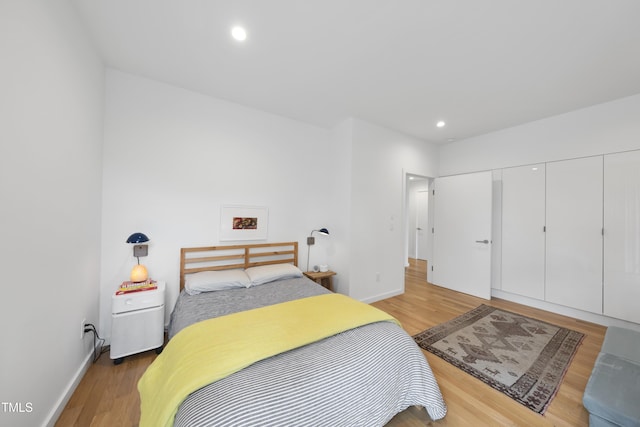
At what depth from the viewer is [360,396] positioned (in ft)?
3.91

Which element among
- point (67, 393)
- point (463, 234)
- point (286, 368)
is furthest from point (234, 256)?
point (463, 234)

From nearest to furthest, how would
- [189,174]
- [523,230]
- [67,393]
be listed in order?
1. [67,393]
2. [189,174]
3. [523,230]

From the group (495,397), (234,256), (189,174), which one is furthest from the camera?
(234,256)

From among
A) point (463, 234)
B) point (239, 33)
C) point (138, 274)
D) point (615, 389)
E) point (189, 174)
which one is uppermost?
point (239, 33)

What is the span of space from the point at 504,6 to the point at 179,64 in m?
2.76

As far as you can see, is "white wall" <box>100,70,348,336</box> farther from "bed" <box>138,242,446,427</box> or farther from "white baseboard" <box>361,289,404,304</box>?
"bed" <box>138,242,446,427</box>

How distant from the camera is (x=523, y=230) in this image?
348cm

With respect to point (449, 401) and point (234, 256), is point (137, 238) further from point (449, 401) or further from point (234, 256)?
point (449, 401)

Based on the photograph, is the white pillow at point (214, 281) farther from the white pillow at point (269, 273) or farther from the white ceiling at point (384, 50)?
the white ceiling at point (384, 50)

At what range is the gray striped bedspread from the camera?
96cm

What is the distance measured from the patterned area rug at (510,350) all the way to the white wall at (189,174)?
1423mm

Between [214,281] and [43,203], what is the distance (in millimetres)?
1386

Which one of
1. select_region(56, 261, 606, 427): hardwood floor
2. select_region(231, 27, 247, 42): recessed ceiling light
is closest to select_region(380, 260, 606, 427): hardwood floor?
select_region(56, 261, 606, 427): hardwood floor

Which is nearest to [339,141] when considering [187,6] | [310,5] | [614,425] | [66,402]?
[310,5]
